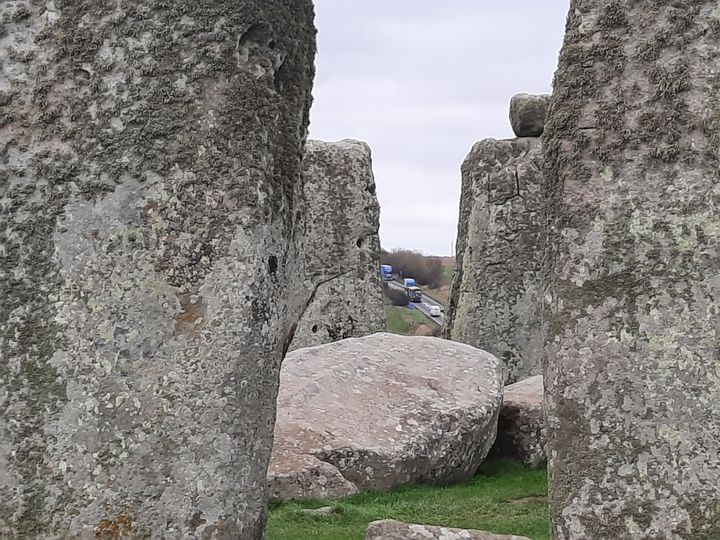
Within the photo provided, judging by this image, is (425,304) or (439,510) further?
(425,304)

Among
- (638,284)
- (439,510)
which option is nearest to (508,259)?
(439,510)

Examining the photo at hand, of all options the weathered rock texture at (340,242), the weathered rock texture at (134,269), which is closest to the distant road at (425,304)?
the weathered rock texture at (340,242)

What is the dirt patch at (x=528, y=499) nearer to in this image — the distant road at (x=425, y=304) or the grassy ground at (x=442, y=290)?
the distant road at (x=425, y=304)

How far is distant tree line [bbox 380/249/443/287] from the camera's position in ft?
108

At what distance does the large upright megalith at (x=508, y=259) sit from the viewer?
12914mm

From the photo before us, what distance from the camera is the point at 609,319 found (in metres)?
4.13

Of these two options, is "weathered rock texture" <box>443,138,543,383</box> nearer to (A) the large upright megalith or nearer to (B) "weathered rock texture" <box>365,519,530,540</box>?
(A) the large upright megalith

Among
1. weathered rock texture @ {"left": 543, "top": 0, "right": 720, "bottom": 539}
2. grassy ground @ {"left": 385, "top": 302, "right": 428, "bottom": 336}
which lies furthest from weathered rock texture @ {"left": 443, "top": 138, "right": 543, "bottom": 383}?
weathered rock texture @ {"left": 543, "top": 0, "right": 720, "bottom": 539}

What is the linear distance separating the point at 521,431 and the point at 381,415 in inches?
60.8

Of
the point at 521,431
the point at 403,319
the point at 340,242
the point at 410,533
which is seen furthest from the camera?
the point at 403,319

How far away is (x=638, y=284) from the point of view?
4113 millimetres

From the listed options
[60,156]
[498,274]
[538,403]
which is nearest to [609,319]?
[60,156]

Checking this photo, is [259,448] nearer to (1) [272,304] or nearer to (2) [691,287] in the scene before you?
(1) [272,304]

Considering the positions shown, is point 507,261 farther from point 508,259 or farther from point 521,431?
point 521,431
